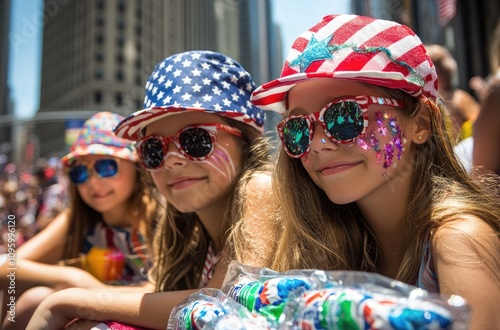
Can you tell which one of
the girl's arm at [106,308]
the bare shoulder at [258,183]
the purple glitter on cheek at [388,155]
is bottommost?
the girl's arm at [106,308]

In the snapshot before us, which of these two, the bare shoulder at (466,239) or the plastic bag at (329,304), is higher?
the bare shoulder at (466,239)

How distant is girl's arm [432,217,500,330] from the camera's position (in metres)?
1.23

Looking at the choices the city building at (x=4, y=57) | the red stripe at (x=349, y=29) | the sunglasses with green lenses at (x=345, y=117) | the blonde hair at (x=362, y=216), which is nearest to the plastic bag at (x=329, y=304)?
the blonde hair at (x=362, y=216)

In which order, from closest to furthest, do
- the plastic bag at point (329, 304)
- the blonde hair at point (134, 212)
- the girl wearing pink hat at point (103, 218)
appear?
the plastic bag at point (329, 304) < the girl wearing pink hat at point (103, 218) < the blonde hair at point (134, 212)

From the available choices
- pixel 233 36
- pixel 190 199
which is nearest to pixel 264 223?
pixel 190 199

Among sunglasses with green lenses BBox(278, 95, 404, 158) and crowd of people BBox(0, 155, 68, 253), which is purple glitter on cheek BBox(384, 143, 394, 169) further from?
crowd of people BBox(0, 155, 68, 253)

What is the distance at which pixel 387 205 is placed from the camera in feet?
5.48

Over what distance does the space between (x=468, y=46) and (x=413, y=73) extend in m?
13.1

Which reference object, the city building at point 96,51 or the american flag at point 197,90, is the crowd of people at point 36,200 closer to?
the american flag at point 197,90

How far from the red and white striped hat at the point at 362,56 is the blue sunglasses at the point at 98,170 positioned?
1.70 meters

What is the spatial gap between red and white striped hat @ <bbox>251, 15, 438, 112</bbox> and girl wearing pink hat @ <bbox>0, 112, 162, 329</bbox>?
5.58ft

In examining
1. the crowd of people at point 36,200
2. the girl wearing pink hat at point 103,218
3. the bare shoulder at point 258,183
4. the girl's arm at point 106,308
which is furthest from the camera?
the crowd of people at point 36,200

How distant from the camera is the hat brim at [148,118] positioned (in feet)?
6.68

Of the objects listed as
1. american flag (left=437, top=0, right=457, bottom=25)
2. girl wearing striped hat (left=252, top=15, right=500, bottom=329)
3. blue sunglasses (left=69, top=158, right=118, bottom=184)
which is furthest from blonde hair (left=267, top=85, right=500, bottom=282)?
american flag (left=437, top=0, right=457, bottom=25)
